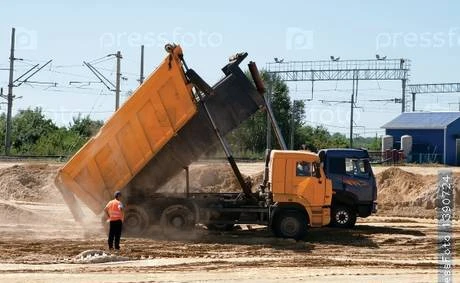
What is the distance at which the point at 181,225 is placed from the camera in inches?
805

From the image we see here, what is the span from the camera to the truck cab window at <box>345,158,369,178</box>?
22984 mm

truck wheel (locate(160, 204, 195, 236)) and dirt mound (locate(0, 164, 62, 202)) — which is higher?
dirt mound (locate(0, 164, 62, 202))

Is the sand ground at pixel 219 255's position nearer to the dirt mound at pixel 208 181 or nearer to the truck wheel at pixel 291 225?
the truck wheel at pixel 291 225

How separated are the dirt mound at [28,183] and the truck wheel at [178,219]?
11.1 m

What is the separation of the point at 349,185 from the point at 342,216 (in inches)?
38.9

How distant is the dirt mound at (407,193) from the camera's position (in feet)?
99.6

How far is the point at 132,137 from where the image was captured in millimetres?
19922

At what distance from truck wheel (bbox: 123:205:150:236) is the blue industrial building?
38.6 m

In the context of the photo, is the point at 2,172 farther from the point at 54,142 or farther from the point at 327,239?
the point at 54,142

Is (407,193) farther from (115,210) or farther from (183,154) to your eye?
(115,210)

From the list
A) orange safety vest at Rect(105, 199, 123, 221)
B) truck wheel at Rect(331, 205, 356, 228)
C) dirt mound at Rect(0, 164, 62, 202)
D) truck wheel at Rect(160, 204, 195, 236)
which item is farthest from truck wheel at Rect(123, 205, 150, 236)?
dirt mound at Rect(0, 164, 62, 202)

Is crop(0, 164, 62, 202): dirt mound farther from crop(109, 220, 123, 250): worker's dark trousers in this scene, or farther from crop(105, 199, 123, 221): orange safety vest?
crop(109, 220, 123, 250): worker's dark trousers

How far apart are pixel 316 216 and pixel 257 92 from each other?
3.58 metres

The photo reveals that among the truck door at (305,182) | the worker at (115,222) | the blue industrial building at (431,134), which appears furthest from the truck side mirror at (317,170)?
the blue industrial building at (431,134)
